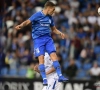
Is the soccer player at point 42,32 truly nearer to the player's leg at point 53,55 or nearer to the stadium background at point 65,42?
the player's leg at point 53,55

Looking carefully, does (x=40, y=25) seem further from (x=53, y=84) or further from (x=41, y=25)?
(x=53, y=84)

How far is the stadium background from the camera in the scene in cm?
1958

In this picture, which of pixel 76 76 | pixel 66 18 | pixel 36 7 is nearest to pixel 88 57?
pixel 76 76

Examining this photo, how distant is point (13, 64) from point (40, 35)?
9.10 m

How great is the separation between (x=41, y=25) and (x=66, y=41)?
891 cm


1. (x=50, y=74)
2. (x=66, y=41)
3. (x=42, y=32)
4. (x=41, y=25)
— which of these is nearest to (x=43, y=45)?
(x=42, y=32)

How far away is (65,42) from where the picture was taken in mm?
20531

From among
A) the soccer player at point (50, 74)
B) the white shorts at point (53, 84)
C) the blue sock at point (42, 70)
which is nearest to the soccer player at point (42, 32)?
the blue sock at point (42, 70)

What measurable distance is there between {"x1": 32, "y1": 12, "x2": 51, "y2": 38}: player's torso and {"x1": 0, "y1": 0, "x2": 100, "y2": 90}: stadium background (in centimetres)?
716

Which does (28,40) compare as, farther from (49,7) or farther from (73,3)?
(49,7)

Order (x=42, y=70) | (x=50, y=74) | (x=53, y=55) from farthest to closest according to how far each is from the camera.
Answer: (x=50, y=74), (x=53, y=55), (x=42, y=70)

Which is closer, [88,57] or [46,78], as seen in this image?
[46,78]

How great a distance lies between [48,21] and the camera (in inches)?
460

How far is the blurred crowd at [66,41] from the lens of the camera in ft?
64.5
